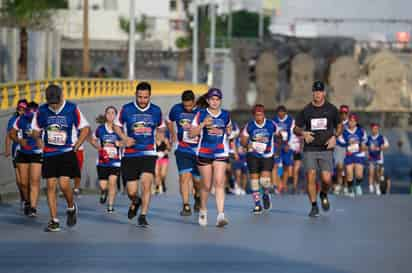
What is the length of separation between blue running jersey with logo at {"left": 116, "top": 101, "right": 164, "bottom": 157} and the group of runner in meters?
0.01

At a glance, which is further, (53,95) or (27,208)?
(27,208)

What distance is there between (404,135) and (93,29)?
103 feet

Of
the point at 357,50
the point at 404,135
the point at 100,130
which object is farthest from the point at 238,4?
the point at 100,130

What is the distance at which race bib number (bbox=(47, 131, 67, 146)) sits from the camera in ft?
52.2

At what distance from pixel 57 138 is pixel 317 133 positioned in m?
4.43

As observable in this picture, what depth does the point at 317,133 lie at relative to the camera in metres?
18.7

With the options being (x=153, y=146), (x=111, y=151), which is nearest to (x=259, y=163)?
(x=111, y=151)

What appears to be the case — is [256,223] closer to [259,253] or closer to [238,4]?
[259,253]

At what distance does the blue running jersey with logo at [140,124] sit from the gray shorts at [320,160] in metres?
3.01

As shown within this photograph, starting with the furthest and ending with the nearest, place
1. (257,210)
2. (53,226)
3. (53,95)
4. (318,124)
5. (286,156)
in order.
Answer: (286,156), (257,210), (318,124), (53,226), (53,95)

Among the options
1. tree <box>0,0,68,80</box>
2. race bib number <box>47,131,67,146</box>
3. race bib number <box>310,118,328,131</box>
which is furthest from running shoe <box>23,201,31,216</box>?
tree <box>0,0,68,80</box>

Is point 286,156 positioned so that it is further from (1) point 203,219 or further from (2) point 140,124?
(2) point 140,124

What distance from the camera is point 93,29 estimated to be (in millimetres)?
107938

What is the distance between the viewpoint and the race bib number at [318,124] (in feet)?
61.0
